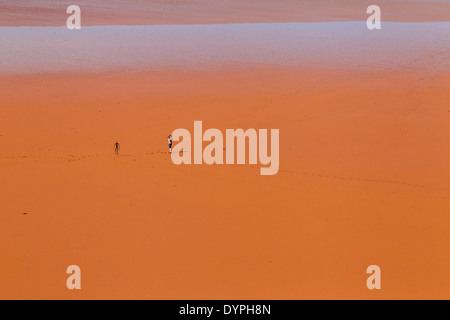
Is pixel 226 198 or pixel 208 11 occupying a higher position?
pixel 208 11

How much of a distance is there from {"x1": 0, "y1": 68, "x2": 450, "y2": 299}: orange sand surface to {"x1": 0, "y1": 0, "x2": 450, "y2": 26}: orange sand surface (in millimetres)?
7787

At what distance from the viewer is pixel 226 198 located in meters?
6.71

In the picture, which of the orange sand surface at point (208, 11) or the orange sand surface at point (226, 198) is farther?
the orange sand surface at point (208, 11)

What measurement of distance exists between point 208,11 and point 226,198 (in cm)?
1421

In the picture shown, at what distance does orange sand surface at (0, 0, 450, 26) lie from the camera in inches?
693

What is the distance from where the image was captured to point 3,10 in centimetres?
1869

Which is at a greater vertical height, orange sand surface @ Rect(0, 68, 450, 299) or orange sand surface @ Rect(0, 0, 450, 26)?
orange sand surface @ Rect(0, 0, 450, 26)

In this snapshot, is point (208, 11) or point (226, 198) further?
point (208, 11)

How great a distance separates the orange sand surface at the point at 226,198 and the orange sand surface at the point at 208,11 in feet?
25.5

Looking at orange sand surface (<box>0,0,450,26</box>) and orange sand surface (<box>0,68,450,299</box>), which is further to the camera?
orange sand surface (<box>0,0,450,26</box>)

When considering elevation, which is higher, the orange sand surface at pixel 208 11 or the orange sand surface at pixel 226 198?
the orange sand surface at pixel 208 11

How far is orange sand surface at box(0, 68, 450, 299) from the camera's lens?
529 cm

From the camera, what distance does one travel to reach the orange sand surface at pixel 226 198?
208 inches

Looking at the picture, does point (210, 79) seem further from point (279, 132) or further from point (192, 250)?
point (192, 250)
